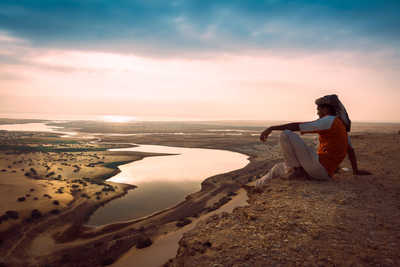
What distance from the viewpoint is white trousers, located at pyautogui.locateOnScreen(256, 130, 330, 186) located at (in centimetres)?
471

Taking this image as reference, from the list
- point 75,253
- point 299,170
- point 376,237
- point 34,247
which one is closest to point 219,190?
point 75,253

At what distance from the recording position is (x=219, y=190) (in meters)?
24.6

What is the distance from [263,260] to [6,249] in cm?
1747

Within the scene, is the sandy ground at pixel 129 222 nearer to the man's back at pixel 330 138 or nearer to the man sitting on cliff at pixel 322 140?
the man sitting on cliff at pixel 322 140

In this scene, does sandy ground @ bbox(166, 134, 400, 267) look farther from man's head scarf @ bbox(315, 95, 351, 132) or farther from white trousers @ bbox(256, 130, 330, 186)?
man's head scarf @ bbox(315, 95, 351, 132)

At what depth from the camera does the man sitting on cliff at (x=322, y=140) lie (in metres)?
4.28

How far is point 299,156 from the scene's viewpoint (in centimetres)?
486

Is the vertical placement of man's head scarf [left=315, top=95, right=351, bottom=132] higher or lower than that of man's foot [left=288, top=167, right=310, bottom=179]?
higher

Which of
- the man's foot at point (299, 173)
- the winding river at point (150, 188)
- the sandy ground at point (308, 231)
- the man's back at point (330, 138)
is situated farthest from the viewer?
the winding river at point (150, 188)

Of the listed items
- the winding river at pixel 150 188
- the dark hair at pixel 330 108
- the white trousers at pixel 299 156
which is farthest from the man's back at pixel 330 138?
the winding river at pixel 150 188

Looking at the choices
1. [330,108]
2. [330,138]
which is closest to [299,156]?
[330,138]

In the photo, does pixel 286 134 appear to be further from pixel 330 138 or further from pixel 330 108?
pixel 330 108

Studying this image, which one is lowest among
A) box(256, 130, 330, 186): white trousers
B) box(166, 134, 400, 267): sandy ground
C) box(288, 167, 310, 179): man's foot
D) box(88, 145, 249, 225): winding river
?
box(88, 145, 249, 225): winding river

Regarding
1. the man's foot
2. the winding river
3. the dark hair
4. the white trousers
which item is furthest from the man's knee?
the winding river
